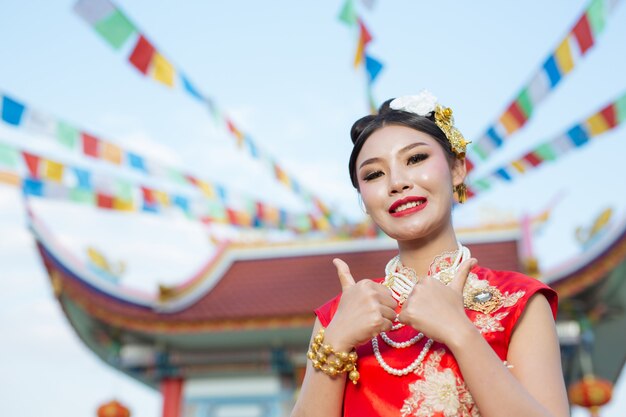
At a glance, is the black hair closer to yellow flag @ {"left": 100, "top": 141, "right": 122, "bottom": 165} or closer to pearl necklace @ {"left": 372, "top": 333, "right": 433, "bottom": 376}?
pearl necklace @ {"left": 372, "top": 333, "right": 433, "bottom": 376}

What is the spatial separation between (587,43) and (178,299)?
4893 mm

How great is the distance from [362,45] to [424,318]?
395 cm

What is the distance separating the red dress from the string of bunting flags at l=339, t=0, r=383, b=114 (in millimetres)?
3460

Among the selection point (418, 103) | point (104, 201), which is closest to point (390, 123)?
point (418, 103)

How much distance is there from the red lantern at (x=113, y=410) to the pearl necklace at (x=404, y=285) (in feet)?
18.6

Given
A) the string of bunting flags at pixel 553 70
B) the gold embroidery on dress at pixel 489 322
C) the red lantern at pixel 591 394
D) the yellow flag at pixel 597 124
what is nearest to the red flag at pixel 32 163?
the string of bunting flags at pixel 553 70

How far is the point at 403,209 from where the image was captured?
60.7 inches

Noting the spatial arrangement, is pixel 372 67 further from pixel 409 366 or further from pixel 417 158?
pixel 409 366

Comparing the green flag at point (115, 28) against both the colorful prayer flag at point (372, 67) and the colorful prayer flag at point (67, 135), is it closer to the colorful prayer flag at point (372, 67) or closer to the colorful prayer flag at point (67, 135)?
the colorful prayer flag at point (67, 135)

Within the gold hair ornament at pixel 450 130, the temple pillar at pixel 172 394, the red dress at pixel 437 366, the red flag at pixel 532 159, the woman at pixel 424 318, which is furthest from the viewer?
the temple pillar at pixel 172 394

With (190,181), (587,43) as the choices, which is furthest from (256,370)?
(587,43)

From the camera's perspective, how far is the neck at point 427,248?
63.0 inches

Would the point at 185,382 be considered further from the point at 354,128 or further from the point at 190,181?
the point at 354,128

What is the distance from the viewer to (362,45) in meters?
4.92
